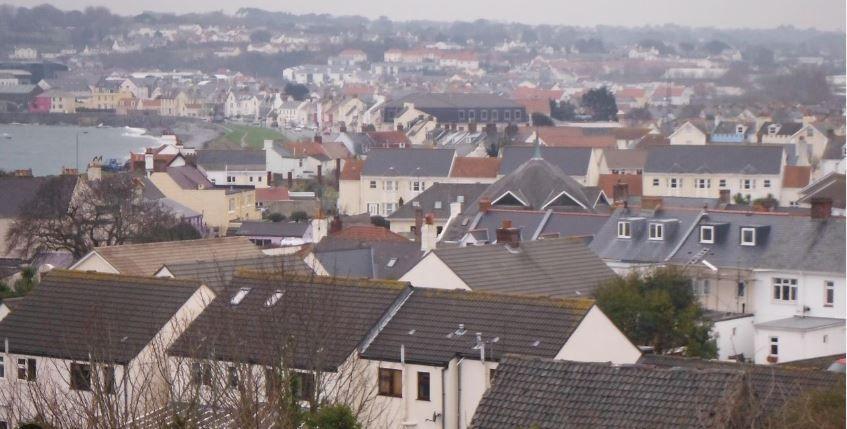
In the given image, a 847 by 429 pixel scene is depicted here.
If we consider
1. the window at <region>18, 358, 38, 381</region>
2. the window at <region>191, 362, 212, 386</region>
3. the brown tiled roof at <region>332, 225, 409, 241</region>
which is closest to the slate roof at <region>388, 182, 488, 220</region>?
the brown tiled roof at <region>332, 225, 409, 241</region>

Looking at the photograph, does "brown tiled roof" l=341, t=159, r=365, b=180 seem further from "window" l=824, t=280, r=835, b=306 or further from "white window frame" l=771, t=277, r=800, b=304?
"window" l=824, t=280, r=835, b=306

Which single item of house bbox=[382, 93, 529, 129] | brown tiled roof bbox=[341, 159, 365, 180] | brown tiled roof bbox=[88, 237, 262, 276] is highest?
brown tiled roof bbox=[88, 237, 262, 276]

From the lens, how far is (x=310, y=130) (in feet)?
212

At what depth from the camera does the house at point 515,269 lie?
11086 millimetres

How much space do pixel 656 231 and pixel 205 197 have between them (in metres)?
10.9

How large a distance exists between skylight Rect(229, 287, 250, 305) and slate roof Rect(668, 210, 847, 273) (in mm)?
5163

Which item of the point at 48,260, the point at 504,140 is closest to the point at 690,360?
the point at 48,260

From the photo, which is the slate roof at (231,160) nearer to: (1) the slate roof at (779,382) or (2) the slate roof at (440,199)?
(2) the slate roof at (440,199)

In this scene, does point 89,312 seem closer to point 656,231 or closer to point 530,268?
point 530,268

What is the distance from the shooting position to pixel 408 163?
30.0 m

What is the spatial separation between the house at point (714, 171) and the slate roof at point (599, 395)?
21.5 metres

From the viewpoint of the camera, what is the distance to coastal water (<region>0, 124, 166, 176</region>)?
1471 inches

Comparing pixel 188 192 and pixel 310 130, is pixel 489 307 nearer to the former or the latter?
pixel 188 192

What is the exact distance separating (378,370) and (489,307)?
2.04ft
